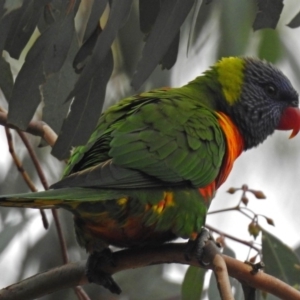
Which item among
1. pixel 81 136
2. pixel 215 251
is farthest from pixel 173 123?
pixel 215 251

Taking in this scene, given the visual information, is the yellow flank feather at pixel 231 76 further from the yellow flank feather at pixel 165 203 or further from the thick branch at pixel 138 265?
the thick branch at pixel 138 265

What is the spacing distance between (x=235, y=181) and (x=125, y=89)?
0.93 meters

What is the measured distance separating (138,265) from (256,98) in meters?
0.80

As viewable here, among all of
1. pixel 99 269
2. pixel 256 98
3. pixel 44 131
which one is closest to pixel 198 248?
pixel 99 269

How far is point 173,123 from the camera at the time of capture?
177cm

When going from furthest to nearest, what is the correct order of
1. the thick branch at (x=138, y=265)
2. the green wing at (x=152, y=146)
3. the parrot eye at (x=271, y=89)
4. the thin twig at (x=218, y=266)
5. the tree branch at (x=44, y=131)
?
the parrot eye at (x=271, y=89) → the tree branch at (x=44, y=131) → the green wing at (x=152, y=146) → the thick branch at (x=138, y=265) → the thin twig at (x=218, y=266)

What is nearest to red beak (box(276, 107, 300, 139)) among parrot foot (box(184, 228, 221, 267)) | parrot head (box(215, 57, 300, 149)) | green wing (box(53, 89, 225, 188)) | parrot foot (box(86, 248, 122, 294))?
parrot head (box(215, 57, 300, 149))

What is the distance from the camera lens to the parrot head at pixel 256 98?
2.11 m

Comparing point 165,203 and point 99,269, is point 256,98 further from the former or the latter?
point 99,269

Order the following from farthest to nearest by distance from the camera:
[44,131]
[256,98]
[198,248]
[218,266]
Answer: [256,98]
[44,131]
[198,248]
[218,266]

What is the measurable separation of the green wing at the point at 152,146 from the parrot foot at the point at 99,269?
20 cm

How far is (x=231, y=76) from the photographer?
86.3 inches

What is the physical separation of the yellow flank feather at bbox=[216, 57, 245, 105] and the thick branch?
2.12 ft

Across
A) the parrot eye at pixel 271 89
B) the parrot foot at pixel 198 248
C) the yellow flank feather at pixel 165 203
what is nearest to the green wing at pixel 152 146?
the yellow flank feather at pixel 165 203
